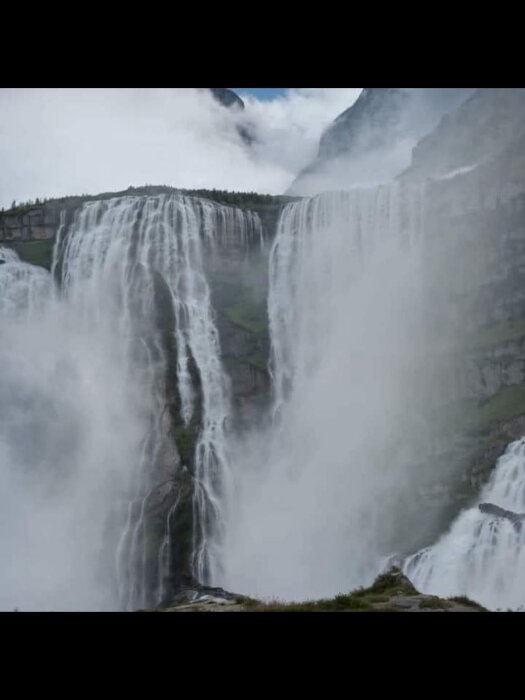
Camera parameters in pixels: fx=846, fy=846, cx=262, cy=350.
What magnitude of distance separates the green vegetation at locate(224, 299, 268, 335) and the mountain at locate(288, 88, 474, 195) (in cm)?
8257

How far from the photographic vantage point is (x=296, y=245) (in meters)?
68.3

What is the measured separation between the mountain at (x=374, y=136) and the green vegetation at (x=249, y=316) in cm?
8257

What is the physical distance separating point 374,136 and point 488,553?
142 meters

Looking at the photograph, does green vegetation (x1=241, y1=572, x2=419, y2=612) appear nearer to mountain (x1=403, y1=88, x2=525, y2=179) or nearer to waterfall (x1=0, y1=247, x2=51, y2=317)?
mountain (x1=403, y1=88, x2=525, y2=179)

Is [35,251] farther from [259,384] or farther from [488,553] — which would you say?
[488,553]

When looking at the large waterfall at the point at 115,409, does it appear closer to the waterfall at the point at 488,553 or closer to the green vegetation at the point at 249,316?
the green vegetation at the point at 249,316

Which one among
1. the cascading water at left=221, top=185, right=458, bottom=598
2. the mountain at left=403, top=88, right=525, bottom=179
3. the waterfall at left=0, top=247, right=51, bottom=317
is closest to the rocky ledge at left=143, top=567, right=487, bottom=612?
the cascading water at left=221, top=185, right=458, bottom=598

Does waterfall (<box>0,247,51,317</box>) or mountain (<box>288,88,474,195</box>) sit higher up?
mountain (<box>288,88,474,195</box>)

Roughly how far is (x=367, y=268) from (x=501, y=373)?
15.9 meters

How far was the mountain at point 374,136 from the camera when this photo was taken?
152750 mm

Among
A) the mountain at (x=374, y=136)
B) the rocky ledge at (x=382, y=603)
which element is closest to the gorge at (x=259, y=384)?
the rocky ledge at (x=382, y=603)

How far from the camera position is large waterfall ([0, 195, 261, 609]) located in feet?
176
